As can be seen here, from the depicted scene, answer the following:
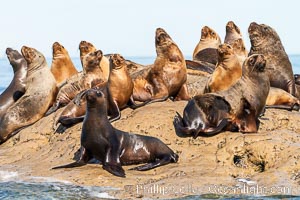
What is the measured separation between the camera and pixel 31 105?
38.4 ft

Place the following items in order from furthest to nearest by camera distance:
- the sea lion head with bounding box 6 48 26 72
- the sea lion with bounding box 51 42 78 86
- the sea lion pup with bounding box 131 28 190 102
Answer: the sea lion with bounding box 51 42 78 86 → the sea lion head with bounding box 6 48 26 72 → the sea lion pup with bounding box 131 28 190 102

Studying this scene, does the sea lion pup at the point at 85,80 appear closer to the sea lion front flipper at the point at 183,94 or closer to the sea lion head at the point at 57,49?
the sea lion front flipper at the point at 183,94

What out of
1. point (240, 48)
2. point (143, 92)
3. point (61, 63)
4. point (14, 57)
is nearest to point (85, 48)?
point (61, 63)

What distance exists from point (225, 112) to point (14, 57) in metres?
5.21

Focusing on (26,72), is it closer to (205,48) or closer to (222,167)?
(205,48)

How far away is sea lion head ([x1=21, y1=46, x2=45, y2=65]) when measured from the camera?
41.2 ft

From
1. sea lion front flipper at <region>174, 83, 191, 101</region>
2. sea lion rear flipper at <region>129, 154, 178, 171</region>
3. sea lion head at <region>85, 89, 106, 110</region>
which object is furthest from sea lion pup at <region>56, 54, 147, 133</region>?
sea lion rear flipper at <region>129, 154, 178, 171</region>

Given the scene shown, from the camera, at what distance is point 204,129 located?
916cm

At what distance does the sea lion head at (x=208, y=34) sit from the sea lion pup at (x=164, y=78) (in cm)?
359

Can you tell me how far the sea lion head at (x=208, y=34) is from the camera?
14914 millimetres

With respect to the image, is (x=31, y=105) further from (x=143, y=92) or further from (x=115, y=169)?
(x=115, y=169)

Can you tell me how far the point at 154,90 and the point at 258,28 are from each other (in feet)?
8.05

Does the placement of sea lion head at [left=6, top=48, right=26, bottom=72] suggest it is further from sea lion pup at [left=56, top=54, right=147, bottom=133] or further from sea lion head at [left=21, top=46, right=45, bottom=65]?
sea lion pup at [left=56, top=54, right=147, bottom=133]

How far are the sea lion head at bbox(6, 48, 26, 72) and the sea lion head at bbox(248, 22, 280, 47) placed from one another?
161 inches
